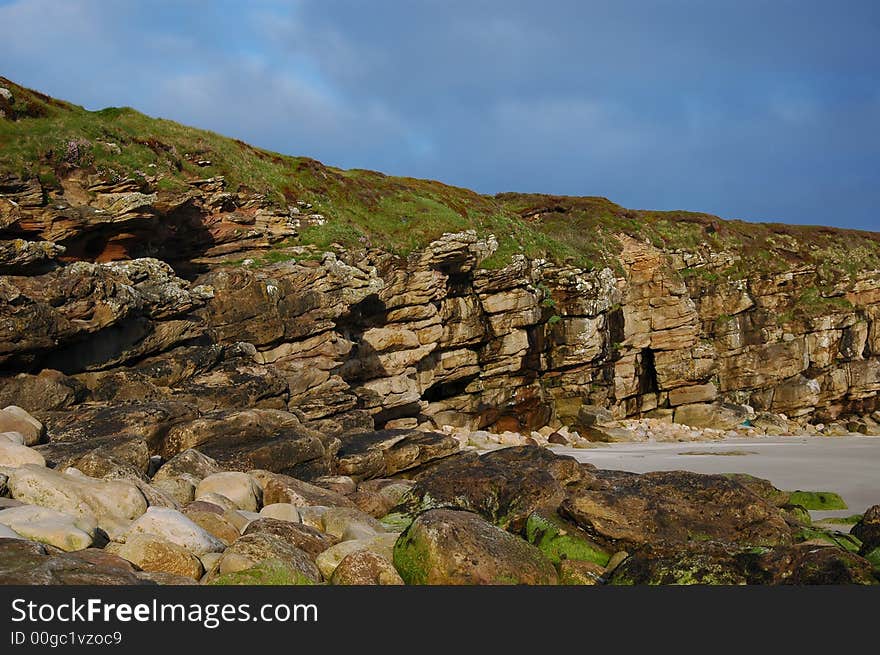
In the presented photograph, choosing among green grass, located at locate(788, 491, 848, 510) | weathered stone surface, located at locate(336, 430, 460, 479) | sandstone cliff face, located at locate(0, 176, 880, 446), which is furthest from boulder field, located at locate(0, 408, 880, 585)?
sandstone cliff face, located at locate(0, 176, 880, 446)

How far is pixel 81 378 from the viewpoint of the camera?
753 inches

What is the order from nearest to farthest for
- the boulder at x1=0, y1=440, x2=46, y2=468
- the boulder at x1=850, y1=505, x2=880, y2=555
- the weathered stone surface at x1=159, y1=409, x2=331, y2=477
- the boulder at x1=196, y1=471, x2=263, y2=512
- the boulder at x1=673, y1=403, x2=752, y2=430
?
the boulder at x1=850, y1=505, x2=880, y2=555
the boulder at x1=0, y1=440, x2=46, y2=468
the boulder at x1=196, y1=471, x2=263, y2=512
the weathered stone surface at x1=159, y1=409, x2=331, y2=477
the boulder at x1=673, y1=403, x2=752, y2=430

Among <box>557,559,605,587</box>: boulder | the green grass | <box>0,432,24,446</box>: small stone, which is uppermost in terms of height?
<box>0,432,24,446</box>: small stone

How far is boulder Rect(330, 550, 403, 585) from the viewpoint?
7.70 metres

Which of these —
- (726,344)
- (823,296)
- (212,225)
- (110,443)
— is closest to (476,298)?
(212,225)

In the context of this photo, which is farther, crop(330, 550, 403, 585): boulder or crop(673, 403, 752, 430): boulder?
crop(673, 403, 752, 430): boulder

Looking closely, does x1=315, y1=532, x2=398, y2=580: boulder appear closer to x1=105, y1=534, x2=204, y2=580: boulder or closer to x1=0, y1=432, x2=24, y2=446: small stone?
x1=105, y1=534, x2=204, y2=580: boulder

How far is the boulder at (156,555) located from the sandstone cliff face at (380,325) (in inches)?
387

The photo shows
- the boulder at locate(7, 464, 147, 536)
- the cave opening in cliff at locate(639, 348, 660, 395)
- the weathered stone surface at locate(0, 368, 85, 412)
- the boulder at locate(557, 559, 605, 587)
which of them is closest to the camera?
the boulder at locate(557, 559, 605, 587)

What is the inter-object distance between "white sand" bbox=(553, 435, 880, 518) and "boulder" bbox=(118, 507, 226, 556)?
12.3m

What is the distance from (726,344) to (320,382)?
36.9 meters

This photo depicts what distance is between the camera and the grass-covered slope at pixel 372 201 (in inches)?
1058

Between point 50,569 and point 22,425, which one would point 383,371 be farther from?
point 50,569

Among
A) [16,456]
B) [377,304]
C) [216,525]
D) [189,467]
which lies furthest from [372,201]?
[216,525]
